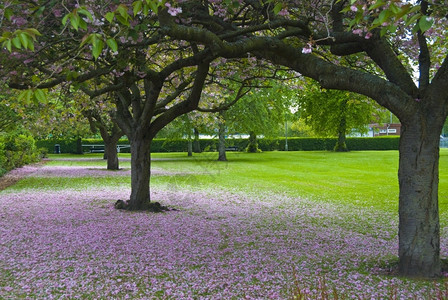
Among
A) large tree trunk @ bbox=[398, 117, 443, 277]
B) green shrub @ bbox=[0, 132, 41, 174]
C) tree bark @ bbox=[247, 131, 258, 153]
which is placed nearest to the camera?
large tree trunk @ bbox=[398, 117, 443, 277]

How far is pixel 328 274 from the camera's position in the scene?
5781 mm

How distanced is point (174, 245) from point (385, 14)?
573 cm

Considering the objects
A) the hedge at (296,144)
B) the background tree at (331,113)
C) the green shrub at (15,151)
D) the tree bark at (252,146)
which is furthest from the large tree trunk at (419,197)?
the hedge at (296,144)

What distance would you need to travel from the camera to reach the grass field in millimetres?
5270

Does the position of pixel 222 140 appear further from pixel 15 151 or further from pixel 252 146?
pixel 252 146

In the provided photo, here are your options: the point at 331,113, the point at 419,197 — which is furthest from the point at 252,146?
the point at 419,197

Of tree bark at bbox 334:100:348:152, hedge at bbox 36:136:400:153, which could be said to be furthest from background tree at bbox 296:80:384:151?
hedge at bbox 36:136:400:153

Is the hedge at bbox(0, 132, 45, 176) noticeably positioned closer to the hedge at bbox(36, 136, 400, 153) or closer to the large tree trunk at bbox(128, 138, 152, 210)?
the large tree trunk at bbox(128, 138, 152, 210)

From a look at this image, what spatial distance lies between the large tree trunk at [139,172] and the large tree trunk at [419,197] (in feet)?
25.7

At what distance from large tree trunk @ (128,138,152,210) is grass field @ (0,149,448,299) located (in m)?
0.76

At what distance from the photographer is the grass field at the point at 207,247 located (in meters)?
5.27

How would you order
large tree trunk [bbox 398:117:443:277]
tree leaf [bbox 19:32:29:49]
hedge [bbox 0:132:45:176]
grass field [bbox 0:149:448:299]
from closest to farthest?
1. tree leaf [bbox 19:32:29:49]
2. grass field [bbox 0:149:448:299]
3. large tree trunk [bbox 398:117:443:277]
4. hedge [bbox 0:132:45:176]

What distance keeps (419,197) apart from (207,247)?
358 cm

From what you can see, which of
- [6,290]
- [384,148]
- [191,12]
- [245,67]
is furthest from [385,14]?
[384,148]
